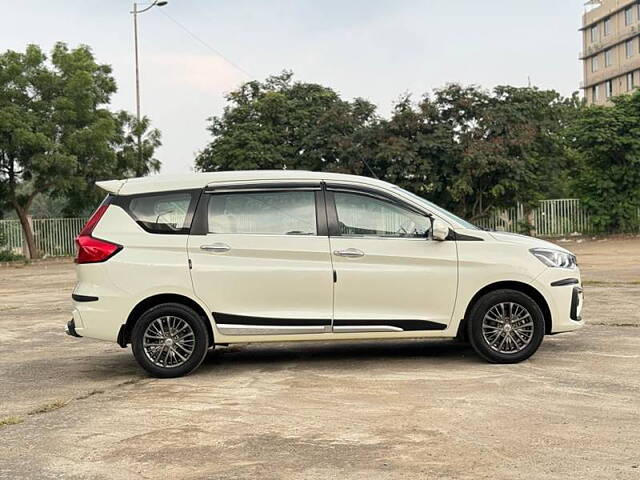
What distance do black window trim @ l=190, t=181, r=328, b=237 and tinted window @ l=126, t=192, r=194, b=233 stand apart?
0.11m

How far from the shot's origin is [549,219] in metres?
32.8

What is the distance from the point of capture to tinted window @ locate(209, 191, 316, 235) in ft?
25.9

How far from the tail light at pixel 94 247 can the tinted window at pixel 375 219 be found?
2199mm

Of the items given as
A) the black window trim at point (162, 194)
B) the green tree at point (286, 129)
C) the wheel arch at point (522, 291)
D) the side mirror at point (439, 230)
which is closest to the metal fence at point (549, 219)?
the green tree at point (286, 129)

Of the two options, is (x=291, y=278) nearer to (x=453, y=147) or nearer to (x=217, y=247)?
(x=217, y=247)

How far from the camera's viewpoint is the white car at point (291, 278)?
7.79 meters

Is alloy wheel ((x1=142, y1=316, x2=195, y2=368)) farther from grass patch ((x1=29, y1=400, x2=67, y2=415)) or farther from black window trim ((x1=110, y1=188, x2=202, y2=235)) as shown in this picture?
grass patch ((x1=29, y1=400, x2=67, y2=415))

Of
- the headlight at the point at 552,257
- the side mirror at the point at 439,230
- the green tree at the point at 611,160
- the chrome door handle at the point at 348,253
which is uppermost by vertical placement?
the green tree at the point at 611,160

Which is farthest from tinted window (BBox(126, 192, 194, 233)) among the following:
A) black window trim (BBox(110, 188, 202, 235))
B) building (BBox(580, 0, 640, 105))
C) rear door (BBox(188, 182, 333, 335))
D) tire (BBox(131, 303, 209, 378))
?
building (BBox(580, 0, 640, 105))

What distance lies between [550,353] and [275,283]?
3005mm

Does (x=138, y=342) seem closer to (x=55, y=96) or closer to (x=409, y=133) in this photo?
(x=409, y=133)

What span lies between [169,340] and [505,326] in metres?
3.23

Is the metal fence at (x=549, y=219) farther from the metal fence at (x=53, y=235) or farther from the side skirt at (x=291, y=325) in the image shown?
the side skirt at (x=291, y=325)

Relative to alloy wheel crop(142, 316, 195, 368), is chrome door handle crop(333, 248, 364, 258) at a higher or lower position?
higher
